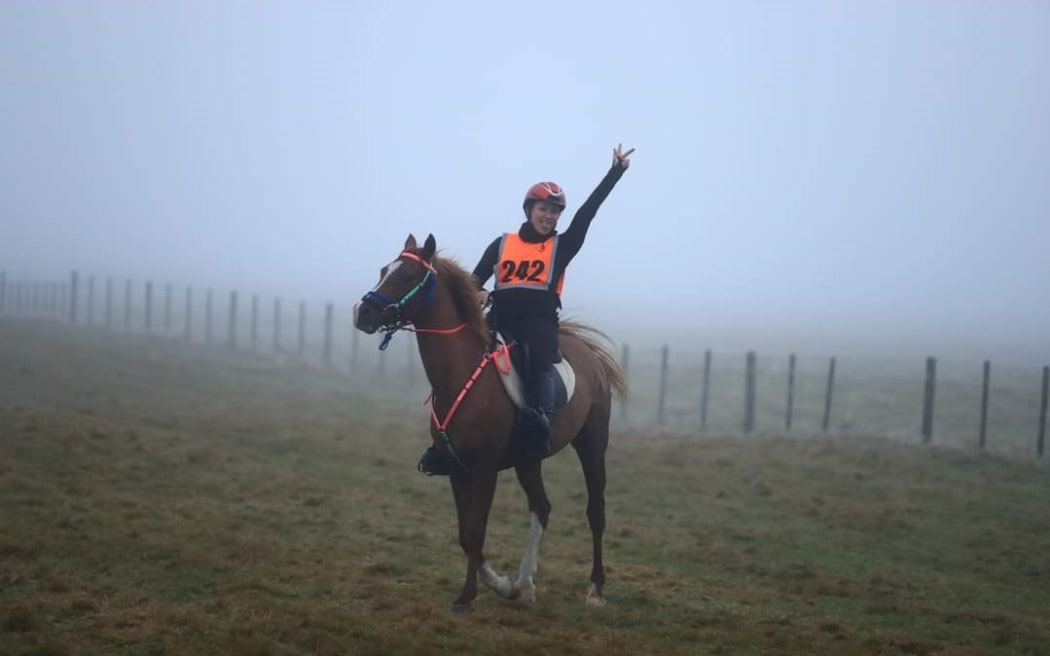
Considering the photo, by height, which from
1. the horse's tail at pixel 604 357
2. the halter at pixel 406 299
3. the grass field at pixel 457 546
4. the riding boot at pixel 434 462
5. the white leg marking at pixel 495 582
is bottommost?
the grass field at pixel 457 546

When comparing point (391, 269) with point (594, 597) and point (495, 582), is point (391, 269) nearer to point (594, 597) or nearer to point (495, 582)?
point (495, 582)

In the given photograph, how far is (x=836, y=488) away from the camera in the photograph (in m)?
15.2

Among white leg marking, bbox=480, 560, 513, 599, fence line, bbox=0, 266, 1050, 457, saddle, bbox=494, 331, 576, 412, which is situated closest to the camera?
saddle, bbox=494, 331, 576, 412

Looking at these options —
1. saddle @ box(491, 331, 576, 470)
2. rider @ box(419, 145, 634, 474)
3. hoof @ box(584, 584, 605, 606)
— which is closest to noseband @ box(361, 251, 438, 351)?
rider @ box(419, 145, 634, 474)

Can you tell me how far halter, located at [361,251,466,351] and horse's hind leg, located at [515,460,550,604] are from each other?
1.48m

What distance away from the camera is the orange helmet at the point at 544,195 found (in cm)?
791

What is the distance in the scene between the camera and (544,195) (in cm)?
793

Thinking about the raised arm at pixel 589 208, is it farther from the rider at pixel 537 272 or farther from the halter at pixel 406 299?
the halter at pixel 406 299

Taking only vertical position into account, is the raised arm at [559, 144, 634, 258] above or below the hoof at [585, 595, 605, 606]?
above

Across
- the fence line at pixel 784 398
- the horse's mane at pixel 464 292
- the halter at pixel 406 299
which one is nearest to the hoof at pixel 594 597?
the horse's mane at pixel 464 292

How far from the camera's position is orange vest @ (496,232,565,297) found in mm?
7859

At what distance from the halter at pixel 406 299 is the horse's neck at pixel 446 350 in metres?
0.04

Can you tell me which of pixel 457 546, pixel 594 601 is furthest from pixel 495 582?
pixel 457 546

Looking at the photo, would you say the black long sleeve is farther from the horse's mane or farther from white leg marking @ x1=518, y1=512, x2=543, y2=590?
white leg marking @ x1=518, y1=512, x2=543, y2=590
